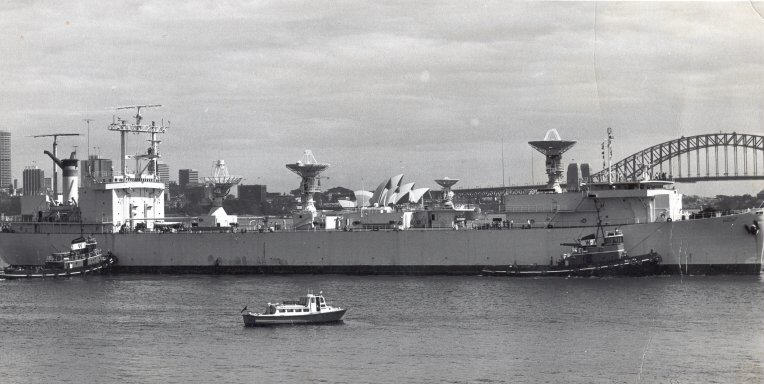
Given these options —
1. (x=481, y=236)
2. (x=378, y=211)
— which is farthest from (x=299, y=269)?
(x=481, y=236)

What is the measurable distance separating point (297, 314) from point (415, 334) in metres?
6.04

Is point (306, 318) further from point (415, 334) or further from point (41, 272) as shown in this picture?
point (41, 272)

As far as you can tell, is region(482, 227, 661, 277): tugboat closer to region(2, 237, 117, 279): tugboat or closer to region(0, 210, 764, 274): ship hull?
region(0, 210, 764, 274): ship hull

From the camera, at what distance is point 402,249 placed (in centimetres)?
6425

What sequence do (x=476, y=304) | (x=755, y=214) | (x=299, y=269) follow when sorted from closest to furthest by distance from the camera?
(x=476, y=304)
(x=755, y=214)
(x=299, y=269)

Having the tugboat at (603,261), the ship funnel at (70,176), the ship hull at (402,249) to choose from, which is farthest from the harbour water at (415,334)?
the ship funnel at (70,176)

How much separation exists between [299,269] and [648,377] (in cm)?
3697

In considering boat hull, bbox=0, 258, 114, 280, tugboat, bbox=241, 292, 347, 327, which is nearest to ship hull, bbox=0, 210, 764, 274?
boat hull, bbox=0, 258, 114, 280

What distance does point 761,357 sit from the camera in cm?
3412

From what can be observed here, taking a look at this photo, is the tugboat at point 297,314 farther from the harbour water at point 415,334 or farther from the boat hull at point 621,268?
the boat hull at point 621,268

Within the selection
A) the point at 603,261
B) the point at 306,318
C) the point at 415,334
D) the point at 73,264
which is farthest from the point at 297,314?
the point at 73,264

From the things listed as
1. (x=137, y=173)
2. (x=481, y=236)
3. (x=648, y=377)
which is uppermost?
(x=137, y=173)

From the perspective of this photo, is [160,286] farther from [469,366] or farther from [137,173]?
[469,366]

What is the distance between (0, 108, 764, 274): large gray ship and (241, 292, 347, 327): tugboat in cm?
1986
